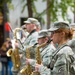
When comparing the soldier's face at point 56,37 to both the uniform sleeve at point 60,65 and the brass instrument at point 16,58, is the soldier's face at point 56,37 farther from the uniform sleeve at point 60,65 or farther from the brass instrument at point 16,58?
the brass instrument at point 16,58

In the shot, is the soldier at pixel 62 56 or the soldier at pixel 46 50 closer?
the soldier at pixel 62 56

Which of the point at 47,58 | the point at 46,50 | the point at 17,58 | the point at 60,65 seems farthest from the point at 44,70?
the point at 17,58

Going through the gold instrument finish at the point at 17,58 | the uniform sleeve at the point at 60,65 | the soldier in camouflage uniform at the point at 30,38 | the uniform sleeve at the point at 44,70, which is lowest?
the gold instrument finish at the point at 17,58

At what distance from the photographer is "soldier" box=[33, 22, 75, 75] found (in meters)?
5.68

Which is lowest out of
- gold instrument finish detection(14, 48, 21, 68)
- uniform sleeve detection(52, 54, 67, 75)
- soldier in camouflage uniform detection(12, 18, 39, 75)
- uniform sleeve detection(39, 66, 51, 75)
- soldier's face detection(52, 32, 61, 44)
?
gold instrument finish detection(14, 48, 21, 68)

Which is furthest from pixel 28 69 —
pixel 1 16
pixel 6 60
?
pixel 1 16

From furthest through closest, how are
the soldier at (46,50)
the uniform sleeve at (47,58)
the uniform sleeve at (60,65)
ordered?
the soldier at (46,50), the uniform sleeve at (47,58), the uniform sleeve at (60,65)

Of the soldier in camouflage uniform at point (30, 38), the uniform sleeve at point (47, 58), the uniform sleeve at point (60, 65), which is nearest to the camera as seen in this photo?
the uniform sleeve at point (60, 65)

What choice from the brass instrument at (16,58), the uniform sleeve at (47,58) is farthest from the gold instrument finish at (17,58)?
the uniform sleeve at (47,58)

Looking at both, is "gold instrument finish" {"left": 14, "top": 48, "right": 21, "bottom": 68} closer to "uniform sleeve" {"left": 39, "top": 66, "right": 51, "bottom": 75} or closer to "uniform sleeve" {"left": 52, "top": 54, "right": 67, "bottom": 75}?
"uniform sleeve" {"left": 39, "top": 66, "right": 51, "bottom": 75}

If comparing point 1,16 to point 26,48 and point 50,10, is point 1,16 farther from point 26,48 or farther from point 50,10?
point 26,48

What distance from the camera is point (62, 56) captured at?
224 inches

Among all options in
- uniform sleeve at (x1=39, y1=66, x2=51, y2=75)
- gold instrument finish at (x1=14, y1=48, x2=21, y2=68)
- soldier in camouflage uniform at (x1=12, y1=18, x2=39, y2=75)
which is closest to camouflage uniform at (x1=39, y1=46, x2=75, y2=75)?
uniform sleeve at (x1=39, y1=66, x2=51, y2=75)

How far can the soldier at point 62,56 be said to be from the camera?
223 inches
